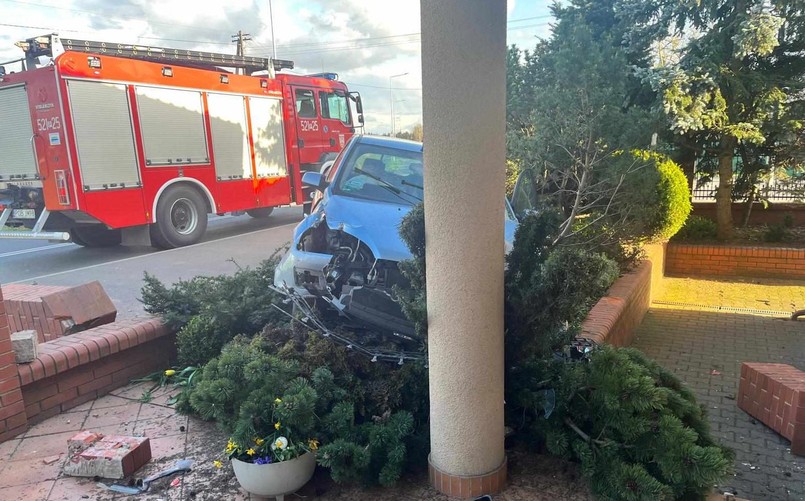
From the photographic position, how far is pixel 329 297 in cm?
366

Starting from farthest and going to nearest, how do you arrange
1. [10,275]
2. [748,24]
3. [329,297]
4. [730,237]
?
[730,237]
[10,275]
[748,24]
[329,297]

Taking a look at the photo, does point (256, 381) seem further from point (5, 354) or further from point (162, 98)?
point (162, 98)

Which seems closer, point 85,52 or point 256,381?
point 256,381

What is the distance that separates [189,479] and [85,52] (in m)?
9.01

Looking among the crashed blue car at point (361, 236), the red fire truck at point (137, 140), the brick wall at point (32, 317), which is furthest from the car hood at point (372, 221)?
the red fire truck at point (137, 140)

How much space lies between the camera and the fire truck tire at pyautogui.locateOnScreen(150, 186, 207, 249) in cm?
1037

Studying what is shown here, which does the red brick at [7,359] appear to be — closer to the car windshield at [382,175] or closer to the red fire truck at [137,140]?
the car windshield at [382,175]

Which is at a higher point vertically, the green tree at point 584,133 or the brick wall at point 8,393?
the green tree at point 584,133

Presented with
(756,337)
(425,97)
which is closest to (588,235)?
(756,337)

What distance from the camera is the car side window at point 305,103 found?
13.4 metres

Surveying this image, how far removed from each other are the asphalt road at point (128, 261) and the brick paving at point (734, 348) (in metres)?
5.91

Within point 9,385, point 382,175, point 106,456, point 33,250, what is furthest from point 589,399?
point 33,250

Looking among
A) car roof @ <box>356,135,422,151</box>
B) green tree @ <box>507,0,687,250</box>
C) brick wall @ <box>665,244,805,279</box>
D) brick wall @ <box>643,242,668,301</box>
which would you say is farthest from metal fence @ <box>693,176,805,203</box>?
car roof @ <box>356,135,422,151</box>

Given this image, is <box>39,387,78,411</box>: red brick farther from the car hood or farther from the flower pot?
the car hood
